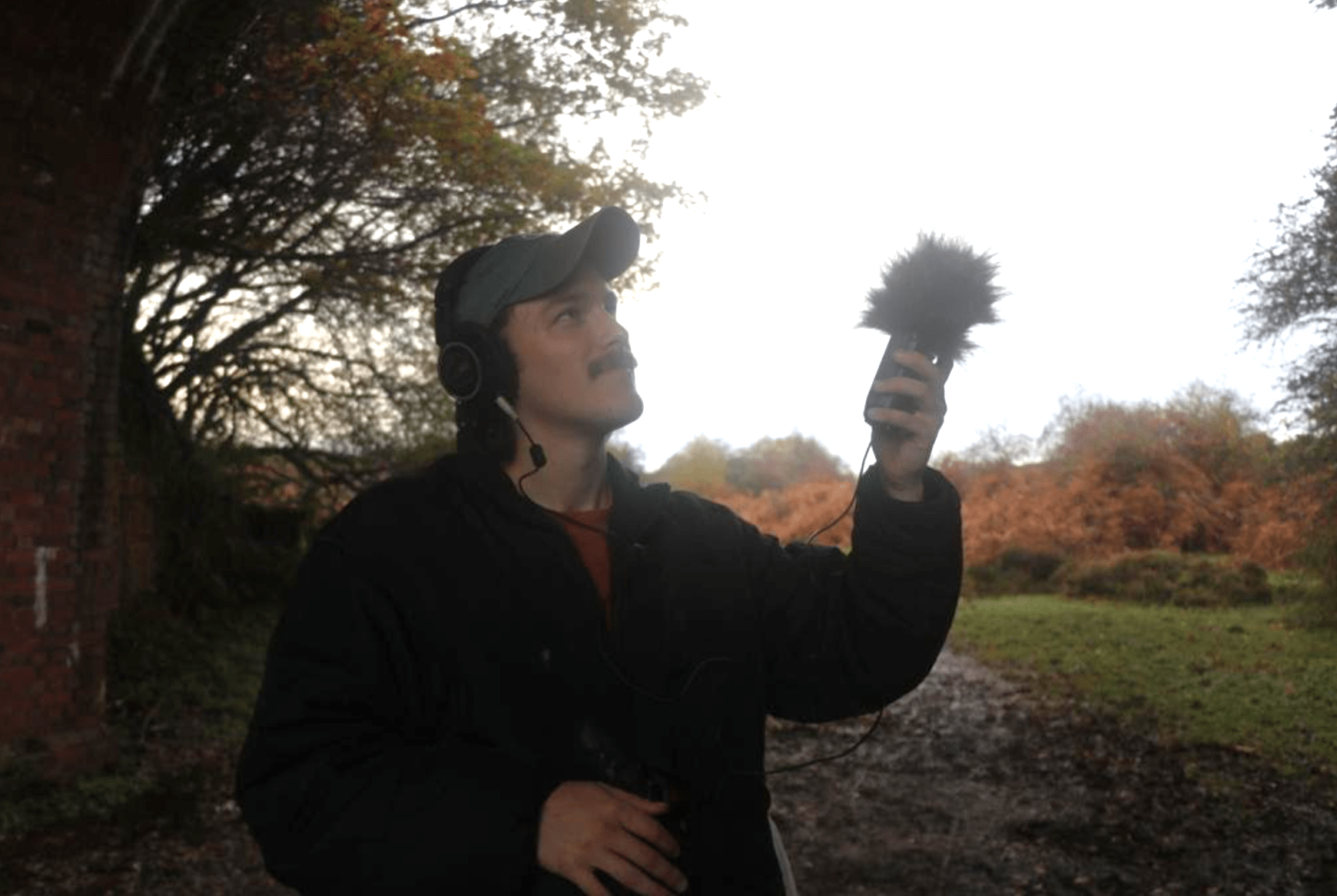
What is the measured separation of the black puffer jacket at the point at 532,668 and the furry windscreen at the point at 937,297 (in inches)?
9.2

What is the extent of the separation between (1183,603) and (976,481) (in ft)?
11.3

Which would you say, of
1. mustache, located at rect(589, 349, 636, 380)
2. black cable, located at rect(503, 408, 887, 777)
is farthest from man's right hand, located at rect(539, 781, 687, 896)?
mustache, located at rect(589, 349, 636, 380)

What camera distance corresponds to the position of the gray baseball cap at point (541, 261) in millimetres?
2053

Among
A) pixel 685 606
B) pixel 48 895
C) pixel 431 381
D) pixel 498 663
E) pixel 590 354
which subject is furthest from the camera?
pixel 431 381

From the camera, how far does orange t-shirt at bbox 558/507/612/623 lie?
6.54 feet

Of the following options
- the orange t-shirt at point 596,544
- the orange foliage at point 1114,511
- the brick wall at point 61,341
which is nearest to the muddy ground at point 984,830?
the brick wall at point 61,341

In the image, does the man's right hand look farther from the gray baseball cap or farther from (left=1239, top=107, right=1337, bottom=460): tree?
(left=1239, top=107, right=1337, bottom=460): tree

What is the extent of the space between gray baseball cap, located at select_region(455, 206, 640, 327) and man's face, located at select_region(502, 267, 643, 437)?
0.10ft

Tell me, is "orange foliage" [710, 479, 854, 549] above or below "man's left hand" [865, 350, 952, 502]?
above

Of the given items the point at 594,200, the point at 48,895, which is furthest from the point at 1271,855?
the point at 594,200

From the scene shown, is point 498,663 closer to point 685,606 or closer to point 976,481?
point 685,606

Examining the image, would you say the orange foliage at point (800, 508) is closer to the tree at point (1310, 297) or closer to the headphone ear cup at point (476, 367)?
the tree at point (1310, 297)

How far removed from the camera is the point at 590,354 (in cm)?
206

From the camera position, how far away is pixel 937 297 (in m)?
1.86
